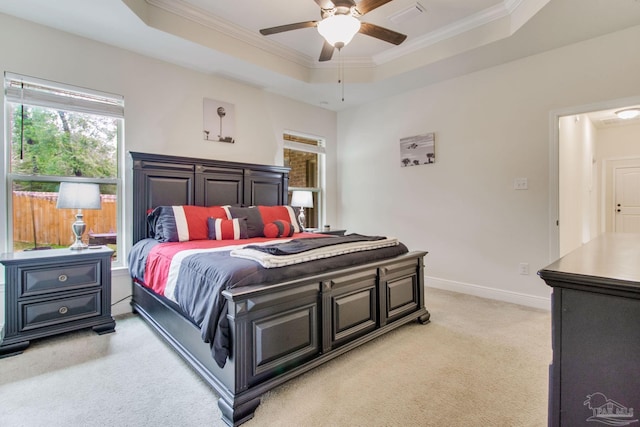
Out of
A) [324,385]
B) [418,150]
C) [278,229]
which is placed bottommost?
[324,385]

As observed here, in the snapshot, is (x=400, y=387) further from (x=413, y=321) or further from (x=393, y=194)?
(x=393, y=194)

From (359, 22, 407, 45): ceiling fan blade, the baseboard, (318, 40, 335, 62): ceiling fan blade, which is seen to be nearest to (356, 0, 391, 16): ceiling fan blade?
(359, 22, 407, 45): ceiling fan blade

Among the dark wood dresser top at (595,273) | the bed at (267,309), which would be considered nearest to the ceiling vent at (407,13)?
the bed at (267,309)

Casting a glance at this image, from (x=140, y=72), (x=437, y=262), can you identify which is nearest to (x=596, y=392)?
(x=437, y=262)

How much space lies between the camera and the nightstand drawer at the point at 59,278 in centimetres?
239

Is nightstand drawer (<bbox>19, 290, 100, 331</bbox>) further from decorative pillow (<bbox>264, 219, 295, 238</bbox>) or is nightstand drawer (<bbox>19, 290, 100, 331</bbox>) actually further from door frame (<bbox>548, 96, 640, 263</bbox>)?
door frame (<bbox>548, 96, 640, 263</bbox>)

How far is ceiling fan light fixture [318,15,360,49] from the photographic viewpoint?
87.5 inches

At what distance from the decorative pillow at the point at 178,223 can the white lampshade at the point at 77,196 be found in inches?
19.5

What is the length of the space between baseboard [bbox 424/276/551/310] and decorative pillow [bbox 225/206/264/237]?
241 cm

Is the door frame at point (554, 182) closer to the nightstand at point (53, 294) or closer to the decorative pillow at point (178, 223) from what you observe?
the decorative pillow at point (178, 223)

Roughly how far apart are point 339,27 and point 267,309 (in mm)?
1961

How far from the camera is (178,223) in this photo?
2.94 m

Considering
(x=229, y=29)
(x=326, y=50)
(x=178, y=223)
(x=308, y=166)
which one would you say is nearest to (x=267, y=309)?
(x=178, y=223)

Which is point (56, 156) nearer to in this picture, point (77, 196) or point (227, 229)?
point (77, 196)
